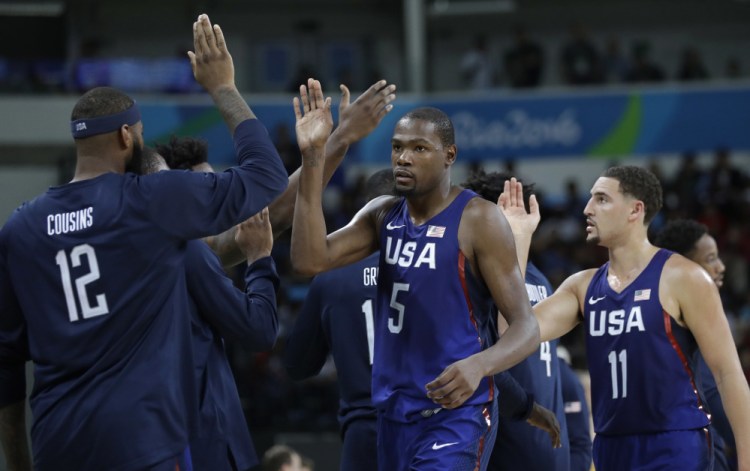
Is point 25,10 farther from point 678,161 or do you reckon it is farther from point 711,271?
point 711,271

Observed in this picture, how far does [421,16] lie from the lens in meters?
21.5

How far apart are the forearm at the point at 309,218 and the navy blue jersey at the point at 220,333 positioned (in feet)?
0.79

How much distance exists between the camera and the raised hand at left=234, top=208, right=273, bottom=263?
16.9 feet

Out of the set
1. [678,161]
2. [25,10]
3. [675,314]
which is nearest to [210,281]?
[675,314]

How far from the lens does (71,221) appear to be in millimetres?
4250

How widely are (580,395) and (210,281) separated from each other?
305 cm

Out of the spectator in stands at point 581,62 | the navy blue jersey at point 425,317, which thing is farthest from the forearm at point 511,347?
the spectator in stands at point 581,62

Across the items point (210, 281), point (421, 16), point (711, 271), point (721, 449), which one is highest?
point (421, 16)

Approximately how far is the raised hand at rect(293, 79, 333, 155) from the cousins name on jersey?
104 centimetres

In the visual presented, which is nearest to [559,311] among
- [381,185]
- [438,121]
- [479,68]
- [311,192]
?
[381,185]

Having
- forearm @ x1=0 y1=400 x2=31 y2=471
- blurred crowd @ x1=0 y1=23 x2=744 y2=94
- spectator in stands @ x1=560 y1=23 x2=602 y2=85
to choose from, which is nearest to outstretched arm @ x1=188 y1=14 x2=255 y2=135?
forearm @ x1=0 y1=400 x2=31 y2=471

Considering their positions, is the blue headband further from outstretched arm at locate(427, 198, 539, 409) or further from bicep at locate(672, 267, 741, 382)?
bicep at locate(672, 267, 741, 382)

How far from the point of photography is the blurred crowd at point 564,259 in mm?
14273

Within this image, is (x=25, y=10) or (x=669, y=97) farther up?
(x=25, y=10)
